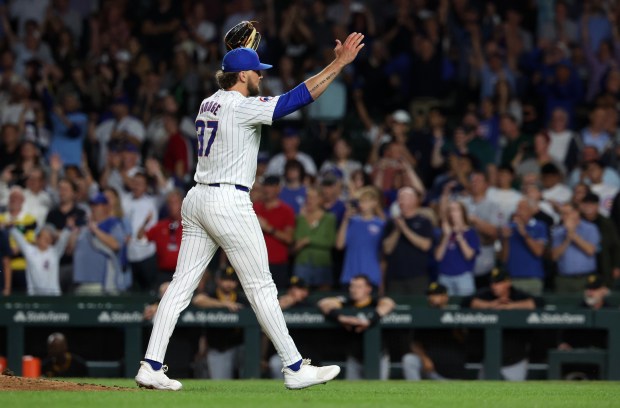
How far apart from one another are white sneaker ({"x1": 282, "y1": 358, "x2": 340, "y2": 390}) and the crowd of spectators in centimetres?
559

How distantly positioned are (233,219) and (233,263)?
1.03 feet

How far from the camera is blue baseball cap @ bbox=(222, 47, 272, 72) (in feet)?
27.4

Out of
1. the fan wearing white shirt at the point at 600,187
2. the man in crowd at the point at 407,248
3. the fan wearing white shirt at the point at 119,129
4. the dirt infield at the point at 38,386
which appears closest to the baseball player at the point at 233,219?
the dirt infield at the point at 38,386

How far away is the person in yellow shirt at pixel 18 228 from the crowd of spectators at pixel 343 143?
2cm

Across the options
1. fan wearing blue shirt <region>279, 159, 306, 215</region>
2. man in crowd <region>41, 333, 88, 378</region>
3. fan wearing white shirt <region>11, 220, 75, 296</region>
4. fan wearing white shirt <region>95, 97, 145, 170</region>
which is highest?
fan wearing white shirt <region>95, 97, 145, 170</region>

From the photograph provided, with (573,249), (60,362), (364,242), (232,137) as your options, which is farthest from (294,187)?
(232,137)

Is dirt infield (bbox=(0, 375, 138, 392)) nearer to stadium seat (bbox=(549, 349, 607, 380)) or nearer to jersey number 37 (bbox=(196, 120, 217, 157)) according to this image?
jersey number 37 (bbox=(196, 120, 217, 157))

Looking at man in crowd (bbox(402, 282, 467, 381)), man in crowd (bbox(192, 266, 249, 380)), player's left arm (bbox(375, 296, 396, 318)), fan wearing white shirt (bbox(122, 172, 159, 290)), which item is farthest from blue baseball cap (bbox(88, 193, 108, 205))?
man in crowd (bbox(402, 282, 467, 381))

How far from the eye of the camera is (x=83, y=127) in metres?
17.6

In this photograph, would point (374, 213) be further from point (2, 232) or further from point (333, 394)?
point (333, 394)

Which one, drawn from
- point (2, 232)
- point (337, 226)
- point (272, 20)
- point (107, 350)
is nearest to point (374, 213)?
point (337, 226)

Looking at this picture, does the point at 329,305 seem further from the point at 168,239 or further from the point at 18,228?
the point at 18,228

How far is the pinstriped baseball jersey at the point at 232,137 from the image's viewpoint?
8180 millimetres

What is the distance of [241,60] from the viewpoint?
8352 mm
